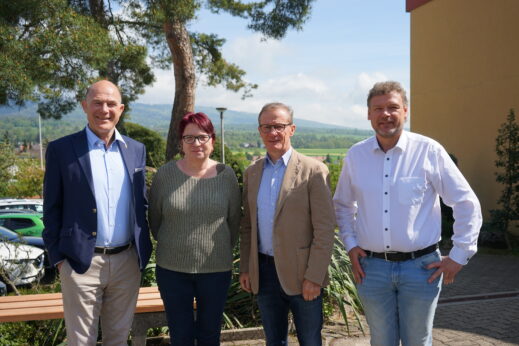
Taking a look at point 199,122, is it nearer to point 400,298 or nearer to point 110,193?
point 110,193

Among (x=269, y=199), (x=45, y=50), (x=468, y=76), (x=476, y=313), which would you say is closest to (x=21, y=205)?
(x=45, y=50)

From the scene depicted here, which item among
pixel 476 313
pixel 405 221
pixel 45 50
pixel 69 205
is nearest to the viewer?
pixel 405 221

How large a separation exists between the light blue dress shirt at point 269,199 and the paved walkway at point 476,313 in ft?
6.11

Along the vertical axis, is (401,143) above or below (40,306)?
above

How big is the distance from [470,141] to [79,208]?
1280 centimetres

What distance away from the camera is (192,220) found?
10.1ft

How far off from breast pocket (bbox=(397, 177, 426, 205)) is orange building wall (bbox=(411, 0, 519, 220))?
10849 mm

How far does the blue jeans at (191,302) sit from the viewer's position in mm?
3092

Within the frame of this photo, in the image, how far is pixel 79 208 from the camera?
289cm

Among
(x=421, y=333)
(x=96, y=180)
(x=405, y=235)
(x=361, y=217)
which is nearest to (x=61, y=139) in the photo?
(x=96, y=180)

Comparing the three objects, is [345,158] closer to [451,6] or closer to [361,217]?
[361,217]

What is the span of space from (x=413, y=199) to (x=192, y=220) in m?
1.31

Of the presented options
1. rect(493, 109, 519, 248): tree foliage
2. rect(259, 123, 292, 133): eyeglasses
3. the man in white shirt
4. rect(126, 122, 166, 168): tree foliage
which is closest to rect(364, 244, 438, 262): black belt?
the man in white shirt

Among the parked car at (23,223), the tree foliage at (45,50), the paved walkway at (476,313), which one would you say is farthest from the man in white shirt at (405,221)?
the parked car at (23,223)
